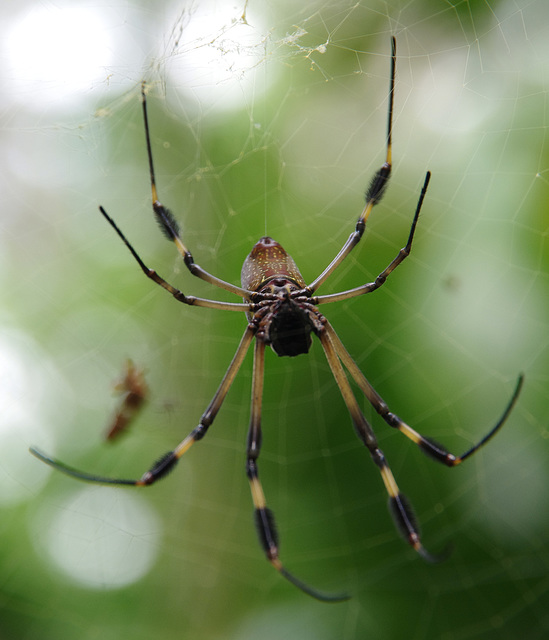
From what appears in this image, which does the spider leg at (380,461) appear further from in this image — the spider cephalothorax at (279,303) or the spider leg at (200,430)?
the spider leg at (200,430)

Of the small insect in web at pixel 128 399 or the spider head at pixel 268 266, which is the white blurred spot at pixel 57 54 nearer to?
the spider head at pixel 268 266

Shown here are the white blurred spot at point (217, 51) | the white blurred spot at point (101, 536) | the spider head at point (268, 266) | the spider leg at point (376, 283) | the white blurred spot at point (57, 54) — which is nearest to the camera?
the spider leg at point (376, 283)

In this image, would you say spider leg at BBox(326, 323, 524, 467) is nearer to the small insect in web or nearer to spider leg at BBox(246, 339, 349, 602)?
spider leg at BBox(246, 339, 349, 602)

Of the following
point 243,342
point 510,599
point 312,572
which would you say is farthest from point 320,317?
point 510,599

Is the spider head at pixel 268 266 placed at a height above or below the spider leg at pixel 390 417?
above

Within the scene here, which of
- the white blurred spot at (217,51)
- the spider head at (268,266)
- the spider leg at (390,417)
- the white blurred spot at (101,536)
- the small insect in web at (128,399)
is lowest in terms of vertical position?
the white blurred spot at (101,536)

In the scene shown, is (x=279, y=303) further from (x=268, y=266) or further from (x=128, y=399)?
(x=128, y=399)

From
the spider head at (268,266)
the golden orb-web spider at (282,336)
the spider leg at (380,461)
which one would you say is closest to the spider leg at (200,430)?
the golden orb-web spider at (282,336)

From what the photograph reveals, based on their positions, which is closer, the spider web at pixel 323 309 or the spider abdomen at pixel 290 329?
the spider abdomen at pixel 290 329

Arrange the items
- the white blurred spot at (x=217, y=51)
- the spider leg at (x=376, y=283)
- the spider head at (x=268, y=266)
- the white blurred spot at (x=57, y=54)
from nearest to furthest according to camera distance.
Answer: the spider leg at (x=376, y=283) < the spider head at (x=268, y=266) < the white blurred spot at (x=217, y=51) < the white blurred spot at (x=57, y=54)
